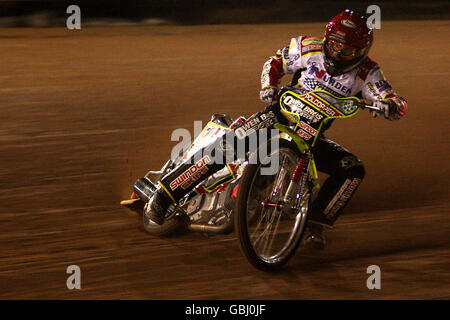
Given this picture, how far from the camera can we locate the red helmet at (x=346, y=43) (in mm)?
5066

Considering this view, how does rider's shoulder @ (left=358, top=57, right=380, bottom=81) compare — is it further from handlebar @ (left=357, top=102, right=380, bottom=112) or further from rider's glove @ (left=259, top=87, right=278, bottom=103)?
rider's glove @ (left=259, top=87, right=278, bottom=103)

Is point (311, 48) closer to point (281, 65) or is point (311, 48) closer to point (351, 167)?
point (281, 65)

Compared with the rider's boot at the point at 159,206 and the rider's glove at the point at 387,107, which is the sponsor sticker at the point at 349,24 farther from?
the rider's boot at the point at 159,206

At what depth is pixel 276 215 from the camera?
17.1 ft

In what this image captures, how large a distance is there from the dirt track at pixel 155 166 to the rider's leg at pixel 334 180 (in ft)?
1.18

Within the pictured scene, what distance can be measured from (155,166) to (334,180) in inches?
109

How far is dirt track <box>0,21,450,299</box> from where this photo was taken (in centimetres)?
486

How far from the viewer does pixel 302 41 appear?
18.0 feet

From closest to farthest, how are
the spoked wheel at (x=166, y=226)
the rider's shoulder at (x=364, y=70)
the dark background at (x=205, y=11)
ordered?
the rider's shoulder at (x=364, y=70)
the spoked wheel at (x=166, y=226)
the dark background at (x=205, y=11)

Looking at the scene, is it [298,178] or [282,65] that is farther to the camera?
[282,65]

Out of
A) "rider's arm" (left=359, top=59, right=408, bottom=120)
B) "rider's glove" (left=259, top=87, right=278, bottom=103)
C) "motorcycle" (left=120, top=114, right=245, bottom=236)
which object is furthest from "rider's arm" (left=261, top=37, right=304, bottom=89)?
"rider's arm" (left=359, top=59, right=408, bottom=120)

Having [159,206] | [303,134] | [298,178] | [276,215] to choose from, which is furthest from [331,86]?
[159,206]

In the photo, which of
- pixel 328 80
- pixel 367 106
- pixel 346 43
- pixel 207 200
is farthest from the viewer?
pixel 207 200

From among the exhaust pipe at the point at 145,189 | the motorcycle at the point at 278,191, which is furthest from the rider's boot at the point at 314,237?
the exhaust pipe at the point at 145,189
